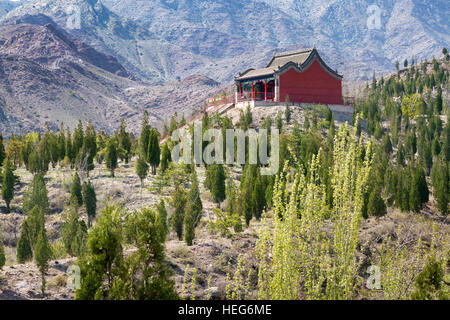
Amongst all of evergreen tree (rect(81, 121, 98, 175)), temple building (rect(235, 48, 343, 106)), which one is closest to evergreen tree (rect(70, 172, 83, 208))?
evergreen tree (rect(81, 121, 98, 175))

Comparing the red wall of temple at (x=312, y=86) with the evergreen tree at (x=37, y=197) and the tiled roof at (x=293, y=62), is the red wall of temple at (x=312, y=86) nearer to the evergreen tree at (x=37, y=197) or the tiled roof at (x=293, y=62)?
the tiled roof at (x=293, y=62)

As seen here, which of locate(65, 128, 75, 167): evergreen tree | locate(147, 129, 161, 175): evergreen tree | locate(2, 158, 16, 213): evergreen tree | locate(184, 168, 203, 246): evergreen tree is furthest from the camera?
locate(65, 128, 75, 167): evergreen tree

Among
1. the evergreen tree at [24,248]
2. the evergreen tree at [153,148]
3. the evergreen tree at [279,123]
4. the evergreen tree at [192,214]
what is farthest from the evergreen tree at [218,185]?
the evergreen tree at [279,123]

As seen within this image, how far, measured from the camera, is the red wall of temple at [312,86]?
36875 mm

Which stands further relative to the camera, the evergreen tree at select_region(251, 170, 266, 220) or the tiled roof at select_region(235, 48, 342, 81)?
the tiled roof at select_region(235, 48, 342, 81)

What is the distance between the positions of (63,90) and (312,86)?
85212 mm

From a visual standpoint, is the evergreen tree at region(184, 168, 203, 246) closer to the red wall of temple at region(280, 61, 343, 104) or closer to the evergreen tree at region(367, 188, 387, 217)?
the evergreen tree at region(367, 188, 387, 217)

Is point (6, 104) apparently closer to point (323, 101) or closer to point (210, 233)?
point (323, 101)

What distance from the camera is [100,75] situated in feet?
442

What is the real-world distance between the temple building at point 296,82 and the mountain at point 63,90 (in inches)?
2288

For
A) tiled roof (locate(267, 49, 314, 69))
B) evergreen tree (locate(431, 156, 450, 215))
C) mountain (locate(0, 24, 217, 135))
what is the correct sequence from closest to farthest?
evergreen tree (locate(431, 156, 450, 215))
tiled roof (locate(267, 49, 314, 69))
mountain (locate(0, 24, 217, 135))

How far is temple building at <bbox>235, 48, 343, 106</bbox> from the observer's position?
36.7 metres

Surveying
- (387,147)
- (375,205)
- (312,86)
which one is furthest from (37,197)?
(387,147)

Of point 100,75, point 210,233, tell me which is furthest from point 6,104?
point 210,233
